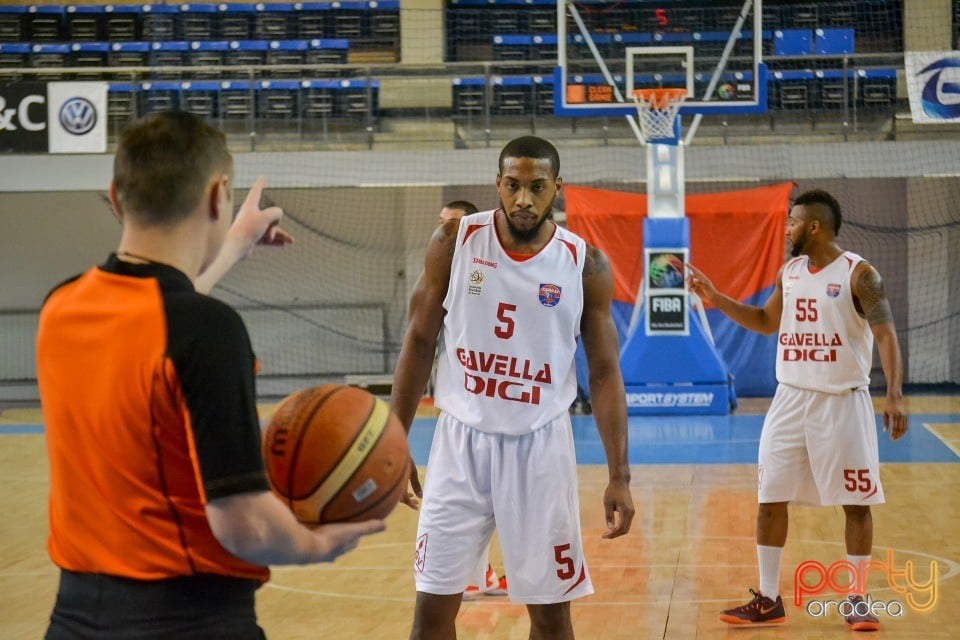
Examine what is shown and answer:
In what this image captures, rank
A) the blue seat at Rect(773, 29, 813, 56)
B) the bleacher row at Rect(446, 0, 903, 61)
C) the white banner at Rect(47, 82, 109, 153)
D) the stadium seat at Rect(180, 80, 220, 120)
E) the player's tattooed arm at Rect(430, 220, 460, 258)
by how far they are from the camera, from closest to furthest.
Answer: the player's tattooed arm at Rect(430, 220, 460, 258) < the white banner at Rect(47, 82, 109, 153) < the stadium seat at Rect(180, 80, 220, 120) < the blue seat at Rect(773, 29, 813, 56) < the bleacher row at Rect(446, 0, 903, 61)

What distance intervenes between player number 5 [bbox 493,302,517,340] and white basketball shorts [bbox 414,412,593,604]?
338mm

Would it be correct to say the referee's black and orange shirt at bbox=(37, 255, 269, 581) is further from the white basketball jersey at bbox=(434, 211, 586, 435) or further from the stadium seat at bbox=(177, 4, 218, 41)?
the stadium seat at bbox=(177, 4, 218, 41)

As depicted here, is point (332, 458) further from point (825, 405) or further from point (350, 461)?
point (825, 405)

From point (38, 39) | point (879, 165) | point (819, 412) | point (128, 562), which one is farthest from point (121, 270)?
point (38, 39)

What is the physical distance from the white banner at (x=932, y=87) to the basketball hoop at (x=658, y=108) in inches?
133

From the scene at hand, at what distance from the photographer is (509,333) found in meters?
3.85

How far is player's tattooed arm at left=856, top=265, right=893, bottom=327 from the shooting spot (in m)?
5.38

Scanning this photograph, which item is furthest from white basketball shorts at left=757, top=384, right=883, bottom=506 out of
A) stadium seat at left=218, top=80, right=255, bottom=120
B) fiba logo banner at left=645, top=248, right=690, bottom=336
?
stadium seat at left=218, top=80, right=255, bottom=120

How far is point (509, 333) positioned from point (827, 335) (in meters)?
2.26

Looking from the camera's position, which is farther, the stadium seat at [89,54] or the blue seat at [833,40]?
the stadium seat at [89,54]

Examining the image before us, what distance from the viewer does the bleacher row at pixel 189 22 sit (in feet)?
62.1

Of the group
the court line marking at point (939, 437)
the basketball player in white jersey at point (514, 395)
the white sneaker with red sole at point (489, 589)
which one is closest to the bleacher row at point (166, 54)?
the court line marking at point (939, 437)

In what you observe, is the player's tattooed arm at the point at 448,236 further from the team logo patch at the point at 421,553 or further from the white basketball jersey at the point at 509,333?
the team logo patch at the point at 421,553

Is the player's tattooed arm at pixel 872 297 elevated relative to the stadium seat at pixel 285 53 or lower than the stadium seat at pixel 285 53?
lower
